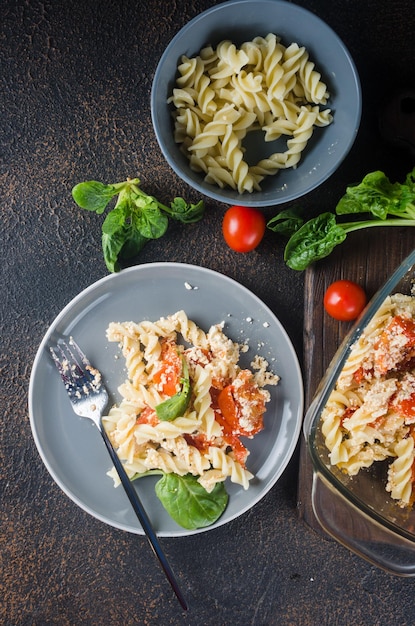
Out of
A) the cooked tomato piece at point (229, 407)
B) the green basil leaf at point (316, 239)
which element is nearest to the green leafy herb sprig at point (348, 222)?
the green basil leaf at point (316, 239)

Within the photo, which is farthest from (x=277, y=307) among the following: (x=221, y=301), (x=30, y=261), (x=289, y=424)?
(x=30, y=261)

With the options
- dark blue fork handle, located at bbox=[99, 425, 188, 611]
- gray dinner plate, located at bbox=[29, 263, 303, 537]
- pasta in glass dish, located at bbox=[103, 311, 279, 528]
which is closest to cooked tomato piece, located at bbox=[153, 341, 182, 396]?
pasta in glass dish, located at bbox=[103, 311, 279, 528]

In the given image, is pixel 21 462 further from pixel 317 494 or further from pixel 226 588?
pixel 317 494

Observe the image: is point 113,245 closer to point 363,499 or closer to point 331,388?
point 331,388

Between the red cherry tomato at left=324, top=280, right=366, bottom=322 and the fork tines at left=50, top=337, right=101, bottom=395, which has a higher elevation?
the red cherry tomato at left=324, top=280, right=366, bottom=322

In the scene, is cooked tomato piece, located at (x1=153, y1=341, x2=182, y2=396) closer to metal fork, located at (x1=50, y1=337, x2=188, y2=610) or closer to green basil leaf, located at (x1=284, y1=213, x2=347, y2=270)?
metal fork, located at (x1=50, y1=337, x2=188, y2=610)
